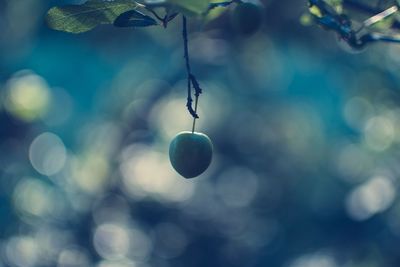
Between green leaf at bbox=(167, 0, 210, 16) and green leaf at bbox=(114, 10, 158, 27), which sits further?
green leaf at bbox=(114, 10, 158, 27)

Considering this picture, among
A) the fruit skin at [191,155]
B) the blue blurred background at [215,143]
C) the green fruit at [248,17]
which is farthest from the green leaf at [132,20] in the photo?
the blue blurred background at [215,143]

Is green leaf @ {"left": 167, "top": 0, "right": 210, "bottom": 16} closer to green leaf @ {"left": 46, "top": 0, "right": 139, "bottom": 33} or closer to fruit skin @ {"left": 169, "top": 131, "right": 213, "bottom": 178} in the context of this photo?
green leaf @ {"left": 46, "top": 0, "right": 139, "bottom": 33}

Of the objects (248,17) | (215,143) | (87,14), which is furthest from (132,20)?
(215,143)

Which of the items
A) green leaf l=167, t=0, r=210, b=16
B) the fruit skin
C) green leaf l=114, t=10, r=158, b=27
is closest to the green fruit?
the fruit skin

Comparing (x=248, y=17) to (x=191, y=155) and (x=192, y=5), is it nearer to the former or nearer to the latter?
(x=191, y=155)

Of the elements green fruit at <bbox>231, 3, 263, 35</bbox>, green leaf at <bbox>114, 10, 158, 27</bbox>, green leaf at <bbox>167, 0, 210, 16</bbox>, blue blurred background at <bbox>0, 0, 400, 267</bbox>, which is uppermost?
green leaf at <bbox>167, 0, 210, 16</bbox>

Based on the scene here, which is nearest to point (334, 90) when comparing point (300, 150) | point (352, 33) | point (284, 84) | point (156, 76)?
point (284, 84)

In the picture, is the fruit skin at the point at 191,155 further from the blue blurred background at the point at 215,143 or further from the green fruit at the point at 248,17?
the blue blurred background at the point at 215,143

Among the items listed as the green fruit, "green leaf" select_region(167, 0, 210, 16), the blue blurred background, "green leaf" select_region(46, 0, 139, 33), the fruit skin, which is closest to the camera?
"green leaf" select_region(167, 0, 210, 16)
